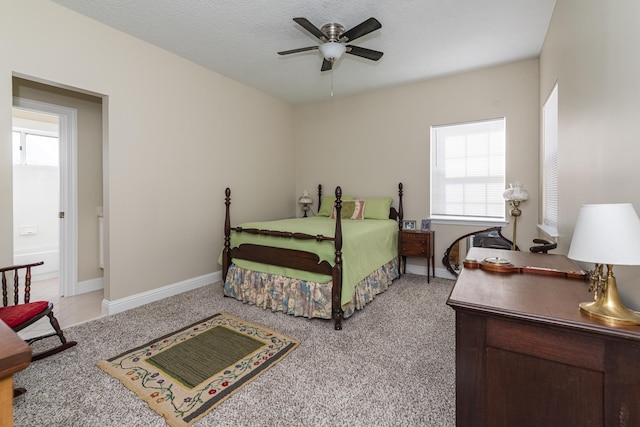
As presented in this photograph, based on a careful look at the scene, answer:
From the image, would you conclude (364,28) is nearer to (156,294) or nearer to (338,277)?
(338,277)

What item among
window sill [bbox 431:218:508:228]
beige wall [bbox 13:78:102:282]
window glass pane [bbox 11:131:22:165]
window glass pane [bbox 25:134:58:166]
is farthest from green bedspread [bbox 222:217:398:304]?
window glass pane [bbox 11:131:22:165]

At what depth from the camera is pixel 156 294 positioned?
322cm

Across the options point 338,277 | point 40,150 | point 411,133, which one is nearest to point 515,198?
point 411,133

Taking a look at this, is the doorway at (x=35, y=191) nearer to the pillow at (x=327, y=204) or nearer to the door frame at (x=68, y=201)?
the door frame at (x=68, y=201)

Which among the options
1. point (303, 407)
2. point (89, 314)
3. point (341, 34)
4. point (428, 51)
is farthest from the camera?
point (428, 51)

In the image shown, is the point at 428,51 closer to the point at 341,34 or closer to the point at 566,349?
the point at 341,34

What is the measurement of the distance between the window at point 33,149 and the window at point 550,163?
6105 millimetres

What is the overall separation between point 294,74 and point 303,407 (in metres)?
3.65

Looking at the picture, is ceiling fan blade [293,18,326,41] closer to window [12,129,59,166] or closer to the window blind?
the window blind

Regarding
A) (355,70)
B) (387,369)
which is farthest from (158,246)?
(355,70)

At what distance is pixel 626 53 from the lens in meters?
1.19

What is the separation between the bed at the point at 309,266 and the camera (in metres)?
2.63

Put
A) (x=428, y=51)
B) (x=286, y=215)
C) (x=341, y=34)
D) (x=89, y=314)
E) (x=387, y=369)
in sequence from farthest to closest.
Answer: (x=286, y=215) < (x=428, y=51) < (x=89, y=314) < (x=341, y=34) < (x=387, y=369)

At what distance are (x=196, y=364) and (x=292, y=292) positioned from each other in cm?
103
